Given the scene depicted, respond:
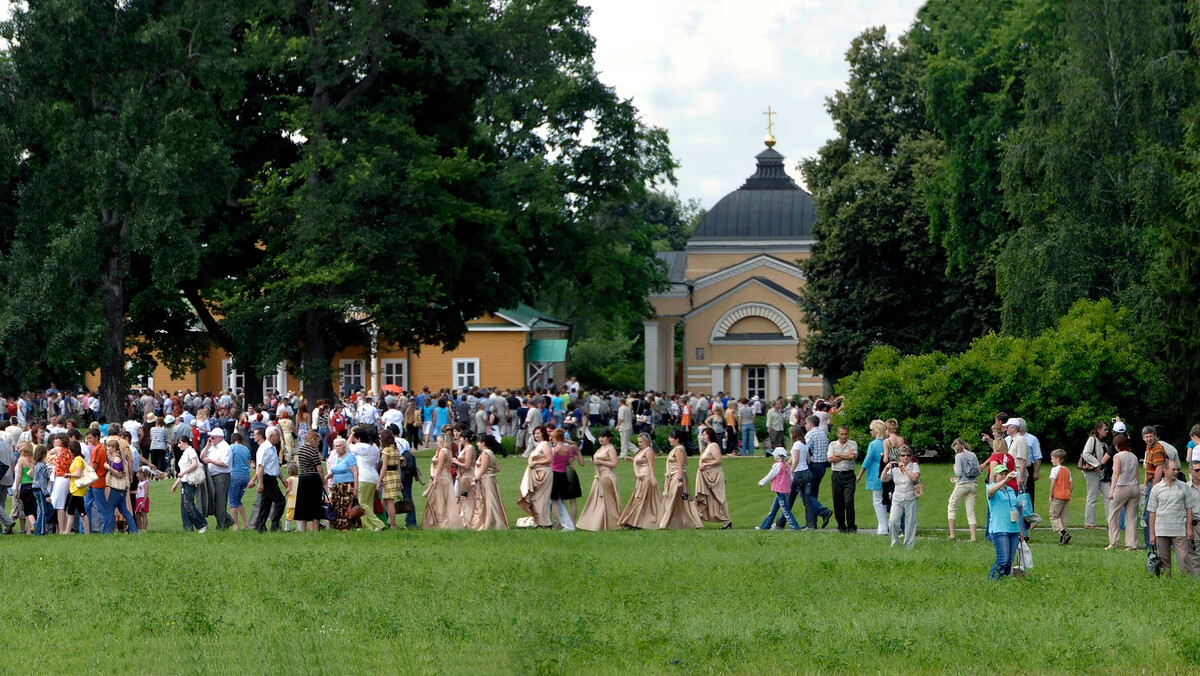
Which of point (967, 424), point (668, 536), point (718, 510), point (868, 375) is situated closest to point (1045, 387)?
point (967, 424)

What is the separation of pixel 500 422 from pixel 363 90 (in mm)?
9792

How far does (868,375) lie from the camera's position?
35281mm

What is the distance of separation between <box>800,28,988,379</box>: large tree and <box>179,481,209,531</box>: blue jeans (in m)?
34.8

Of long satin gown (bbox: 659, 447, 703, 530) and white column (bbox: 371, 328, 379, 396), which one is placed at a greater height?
white column (bbox: 371, 328, 379, 396)

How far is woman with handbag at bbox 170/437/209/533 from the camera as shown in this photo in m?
21.3

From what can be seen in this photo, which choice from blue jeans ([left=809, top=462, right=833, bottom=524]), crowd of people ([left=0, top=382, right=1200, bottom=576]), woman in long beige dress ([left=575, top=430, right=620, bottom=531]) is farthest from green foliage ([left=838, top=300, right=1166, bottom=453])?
woman in long beige dress ([left=575, top=430, right=620, bottom=531])

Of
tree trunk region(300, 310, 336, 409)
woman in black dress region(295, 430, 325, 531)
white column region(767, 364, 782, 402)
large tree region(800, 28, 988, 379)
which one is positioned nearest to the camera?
woman in black dress region(295, 430, 325, 531)

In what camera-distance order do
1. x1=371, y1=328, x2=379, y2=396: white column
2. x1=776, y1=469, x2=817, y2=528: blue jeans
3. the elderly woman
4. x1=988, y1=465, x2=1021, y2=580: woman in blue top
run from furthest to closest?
x1=371, y1=328, x2=379, y2=396: white column → x1=776, y1=469, x2=817, y2=528: blue jeans → the elderly woman → x1=988, y1=465, x2=1021, y2=580: woman in blue top

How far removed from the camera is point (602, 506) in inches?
884

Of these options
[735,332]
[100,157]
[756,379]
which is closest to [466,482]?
[100,157]

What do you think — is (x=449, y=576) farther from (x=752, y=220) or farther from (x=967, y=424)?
(x=752, y=220)

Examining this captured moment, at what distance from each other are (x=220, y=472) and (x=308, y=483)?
6.03ft

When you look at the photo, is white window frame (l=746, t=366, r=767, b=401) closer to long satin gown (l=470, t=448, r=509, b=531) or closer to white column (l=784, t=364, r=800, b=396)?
white column (l=784, t=364, r=800, b=396)

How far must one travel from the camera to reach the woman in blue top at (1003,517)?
590 inches
